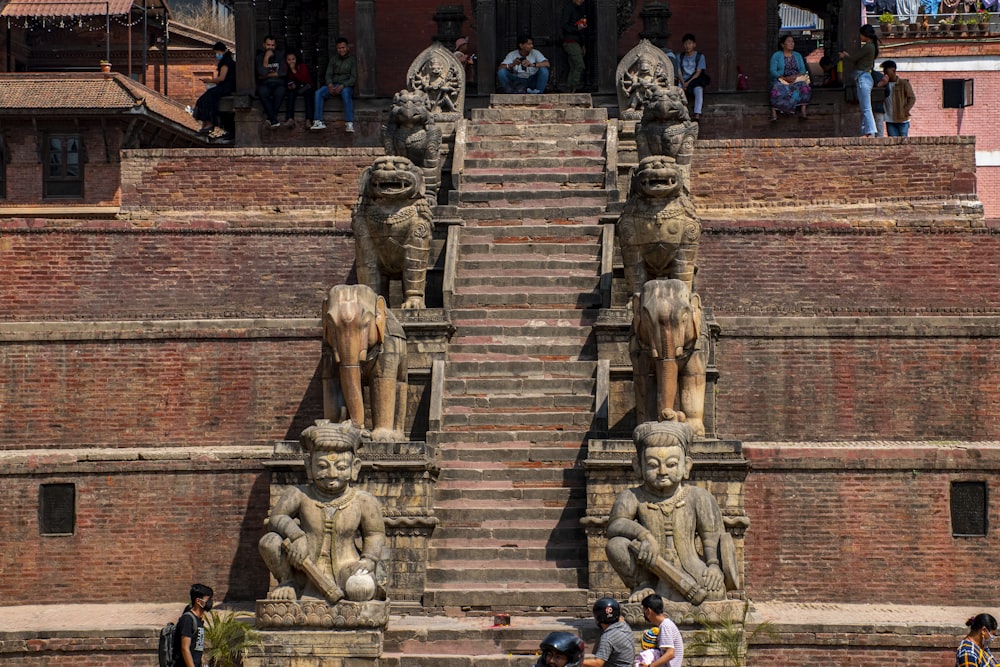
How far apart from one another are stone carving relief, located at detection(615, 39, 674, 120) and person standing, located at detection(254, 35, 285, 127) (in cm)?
625

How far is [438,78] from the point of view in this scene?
30.1 m

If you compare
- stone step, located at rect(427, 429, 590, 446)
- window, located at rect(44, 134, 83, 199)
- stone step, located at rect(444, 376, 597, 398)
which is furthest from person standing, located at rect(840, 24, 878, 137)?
window, located at rect(44, 134, 83, 199)

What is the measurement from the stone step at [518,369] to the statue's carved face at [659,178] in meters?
2.04

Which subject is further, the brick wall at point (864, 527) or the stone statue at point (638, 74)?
the stone statue at point (638, 74)

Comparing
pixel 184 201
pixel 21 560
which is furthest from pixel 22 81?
pixel 21 560

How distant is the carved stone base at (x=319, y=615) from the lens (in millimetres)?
20078

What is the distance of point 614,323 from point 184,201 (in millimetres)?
8343

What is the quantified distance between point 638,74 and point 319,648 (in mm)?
12533

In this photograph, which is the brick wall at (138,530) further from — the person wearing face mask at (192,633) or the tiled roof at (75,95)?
the tiled roof at (75,95)

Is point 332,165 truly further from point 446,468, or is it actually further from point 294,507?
point 294,507

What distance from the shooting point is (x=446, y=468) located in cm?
2336

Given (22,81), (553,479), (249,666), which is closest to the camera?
(249,666)

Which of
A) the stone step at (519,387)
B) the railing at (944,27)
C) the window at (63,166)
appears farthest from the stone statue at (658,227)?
the railing at (944,27)

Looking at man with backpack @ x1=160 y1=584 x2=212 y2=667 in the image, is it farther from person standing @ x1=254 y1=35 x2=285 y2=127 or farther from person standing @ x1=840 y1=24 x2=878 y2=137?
person standing @ x1=840 y1=24 x2=878 y2=137
